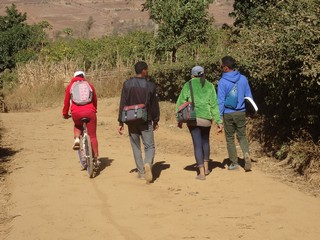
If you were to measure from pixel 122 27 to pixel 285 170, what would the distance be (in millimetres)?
118553

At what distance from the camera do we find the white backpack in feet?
27.9

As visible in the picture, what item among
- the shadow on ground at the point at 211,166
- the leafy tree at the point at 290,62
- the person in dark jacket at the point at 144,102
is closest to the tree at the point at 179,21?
the leafy tree at the point at 290,62

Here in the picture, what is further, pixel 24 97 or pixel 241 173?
pixel 24 97

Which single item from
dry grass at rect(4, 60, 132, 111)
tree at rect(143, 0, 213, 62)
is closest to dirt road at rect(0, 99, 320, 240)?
tree at rect(143, 0, 213, 62)

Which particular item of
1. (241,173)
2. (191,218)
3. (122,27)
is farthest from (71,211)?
(122,27)

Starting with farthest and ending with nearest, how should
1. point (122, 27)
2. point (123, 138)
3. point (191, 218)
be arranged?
point (122, 27) < point (123, 138) < point (191, 218)

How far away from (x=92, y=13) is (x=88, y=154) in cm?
13773

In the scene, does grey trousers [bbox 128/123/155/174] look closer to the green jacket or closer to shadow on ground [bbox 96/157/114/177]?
the green jacket

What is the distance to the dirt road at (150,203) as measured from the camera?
19.7 feet

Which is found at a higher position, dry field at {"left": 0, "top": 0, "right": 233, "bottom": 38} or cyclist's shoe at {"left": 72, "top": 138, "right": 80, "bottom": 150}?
dry field at {"left": 0, "top": 0, "right": 233, "bottom": 38}

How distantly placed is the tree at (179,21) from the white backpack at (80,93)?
1123cm

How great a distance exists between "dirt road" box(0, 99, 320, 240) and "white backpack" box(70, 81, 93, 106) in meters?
1.26

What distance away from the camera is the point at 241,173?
8.59 meters

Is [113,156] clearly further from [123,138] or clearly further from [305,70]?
[305,70]
